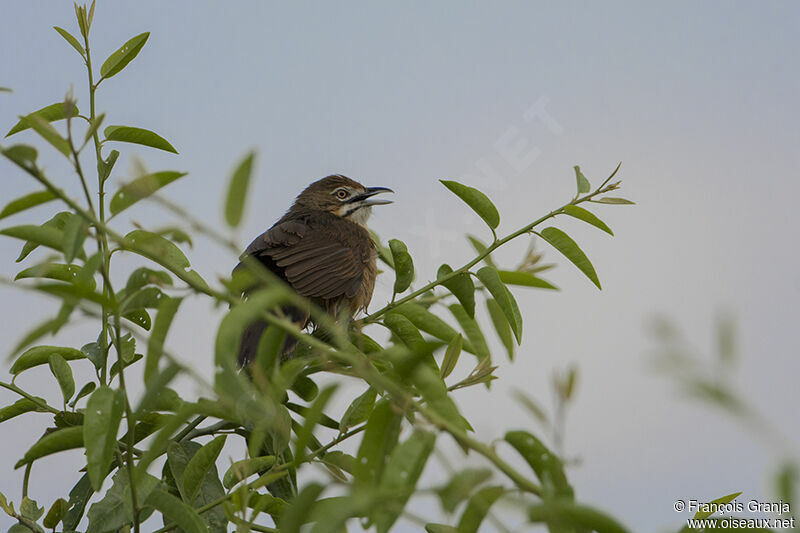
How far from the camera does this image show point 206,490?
9.16ft

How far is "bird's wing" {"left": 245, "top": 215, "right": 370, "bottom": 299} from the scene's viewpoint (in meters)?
4.82

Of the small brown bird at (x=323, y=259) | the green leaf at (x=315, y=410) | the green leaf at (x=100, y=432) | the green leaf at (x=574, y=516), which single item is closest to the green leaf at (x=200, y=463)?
the green leaf at (x=100, y=432)

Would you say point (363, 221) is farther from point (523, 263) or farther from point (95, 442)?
point (95, 442)

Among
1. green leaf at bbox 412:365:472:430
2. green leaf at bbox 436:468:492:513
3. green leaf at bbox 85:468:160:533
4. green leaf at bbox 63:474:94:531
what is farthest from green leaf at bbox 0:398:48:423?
green leaf at bbox 436:468:492:513

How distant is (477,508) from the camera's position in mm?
1193

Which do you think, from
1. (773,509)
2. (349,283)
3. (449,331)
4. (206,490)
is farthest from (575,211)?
(349,283)

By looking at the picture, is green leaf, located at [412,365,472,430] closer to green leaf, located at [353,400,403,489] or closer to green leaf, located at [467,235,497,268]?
green leaf, located at [353,400,403,489]

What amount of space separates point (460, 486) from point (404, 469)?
0.13 m

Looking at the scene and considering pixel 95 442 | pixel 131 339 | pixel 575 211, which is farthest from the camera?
pixel 131 339

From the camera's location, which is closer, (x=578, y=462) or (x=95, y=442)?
(x=578, y=462)

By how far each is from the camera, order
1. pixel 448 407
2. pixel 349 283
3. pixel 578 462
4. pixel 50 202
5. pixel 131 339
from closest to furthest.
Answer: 1. pixel 578 462
2. pixel 448 407
3. pixel 50 202
4. pixel 131 339
5. pixel 349 283

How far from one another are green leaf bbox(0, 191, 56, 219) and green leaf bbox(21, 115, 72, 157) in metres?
0.13

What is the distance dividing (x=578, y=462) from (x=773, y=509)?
292 mm

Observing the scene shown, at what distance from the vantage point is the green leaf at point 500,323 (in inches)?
95.4
